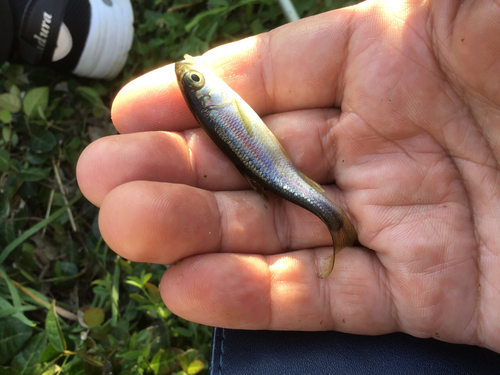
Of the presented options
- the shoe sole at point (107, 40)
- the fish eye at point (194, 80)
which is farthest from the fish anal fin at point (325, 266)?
the shoe sole at point (107, 40)

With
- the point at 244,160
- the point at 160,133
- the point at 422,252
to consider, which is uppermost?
the point at 160,133

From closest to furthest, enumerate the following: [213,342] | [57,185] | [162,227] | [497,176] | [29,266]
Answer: [162,227], [497,176], [213,342], [29,266], [57,185]

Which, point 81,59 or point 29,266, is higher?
point 81,59

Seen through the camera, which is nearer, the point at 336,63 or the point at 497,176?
the point at 497,176

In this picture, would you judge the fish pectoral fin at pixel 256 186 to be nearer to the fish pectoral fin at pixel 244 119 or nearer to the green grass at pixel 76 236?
the fish pectoral fin at pixel 244 119

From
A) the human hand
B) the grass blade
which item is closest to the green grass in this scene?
the grass blade

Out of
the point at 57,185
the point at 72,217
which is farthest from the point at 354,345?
the point at 57,185

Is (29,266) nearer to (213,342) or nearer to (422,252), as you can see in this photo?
(213,342)

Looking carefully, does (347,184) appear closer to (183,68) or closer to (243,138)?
(243,138)
